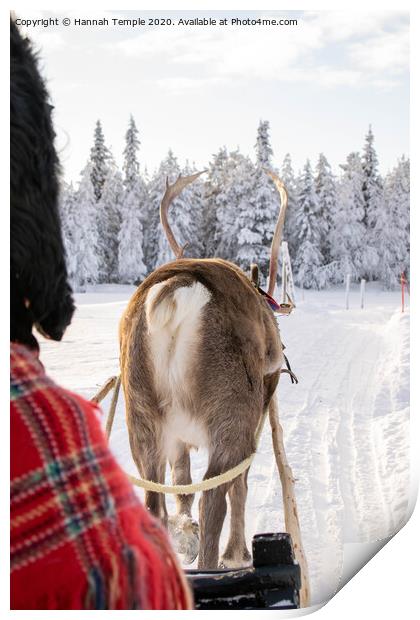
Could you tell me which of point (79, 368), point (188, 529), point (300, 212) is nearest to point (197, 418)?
point (79, 368)

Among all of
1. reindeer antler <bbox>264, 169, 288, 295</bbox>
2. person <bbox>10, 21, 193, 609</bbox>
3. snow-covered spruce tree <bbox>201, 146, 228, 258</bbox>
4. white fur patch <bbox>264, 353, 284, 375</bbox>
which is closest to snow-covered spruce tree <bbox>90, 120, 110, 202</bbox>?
snow-covered spruce tree <bbox>201, 146, 228, 258</bbox>

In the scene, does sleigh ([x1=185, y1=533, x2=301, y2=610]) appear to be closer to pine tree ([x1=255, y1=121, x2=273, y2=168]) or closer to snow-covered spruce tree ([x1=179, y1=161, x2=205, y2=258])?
pine tree ([x1=255, y1=121, x2=273, y2=168])

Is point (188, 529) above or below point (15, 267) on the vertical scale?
below

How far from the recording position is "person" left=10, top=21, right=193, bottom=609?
661 millimetres

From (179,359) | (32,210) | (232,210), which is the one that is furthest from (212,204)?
(32,210)

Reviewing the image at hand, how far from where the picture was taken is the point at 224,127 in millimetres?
2172

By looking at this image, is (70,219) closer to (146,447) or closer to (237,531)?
(146,447)

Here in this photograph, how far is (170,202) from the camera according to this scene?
268 cm

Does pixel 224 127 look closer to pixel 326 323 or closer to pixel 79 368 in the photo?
pixel 79 368

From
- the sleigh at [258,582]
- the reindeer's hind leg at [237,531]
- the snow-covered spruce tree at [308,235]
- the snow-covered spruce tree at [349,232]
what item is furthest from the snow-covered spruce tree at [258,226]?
the sleigh at [258,582]

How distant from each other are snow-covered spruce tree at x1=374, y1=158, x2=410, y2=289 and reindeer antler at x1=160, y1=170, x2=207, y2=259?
74 cm

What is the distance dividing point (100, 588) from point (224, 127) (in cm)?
180

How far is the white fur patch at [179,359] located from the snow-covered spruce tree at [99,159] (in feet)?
1.44

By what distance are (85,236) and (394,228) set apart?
1018 millimetres
